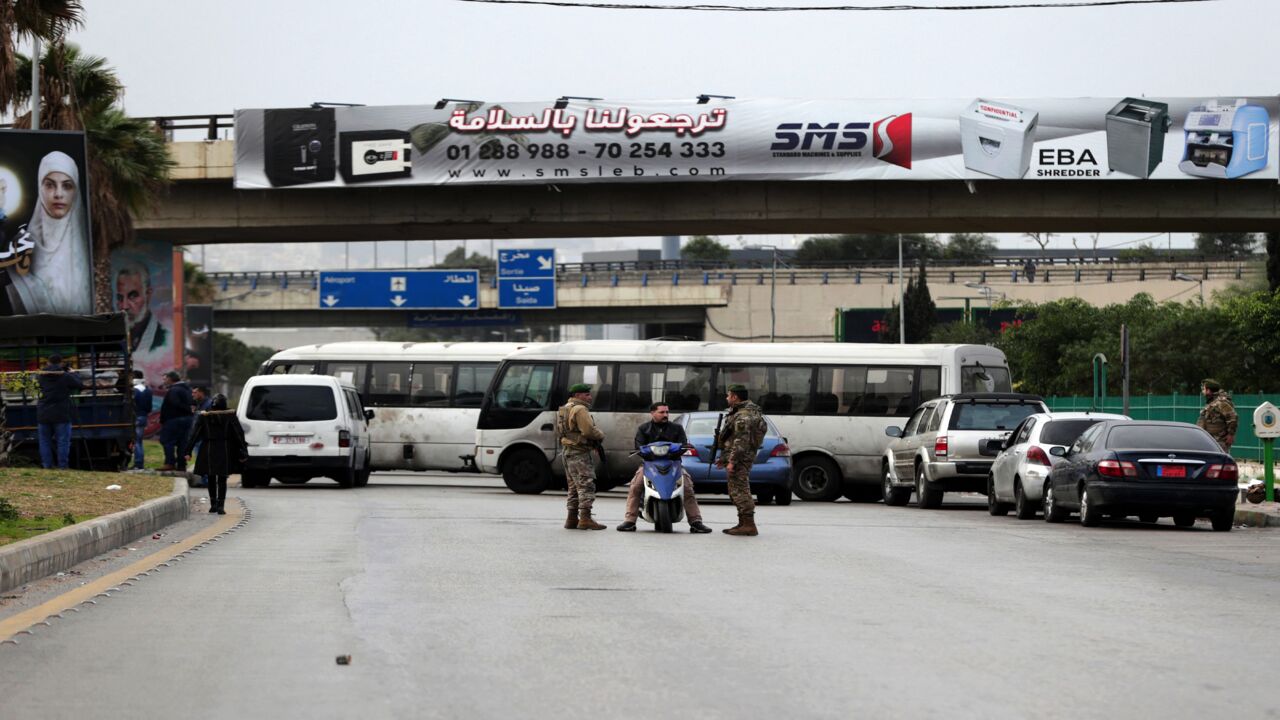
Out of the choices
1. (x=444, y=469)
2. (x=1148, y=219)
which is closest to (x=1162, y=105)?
(x=1148, y=219)

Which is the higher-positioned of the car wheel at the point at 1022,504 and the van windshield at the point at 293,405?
the van windshield at the point at 293,405

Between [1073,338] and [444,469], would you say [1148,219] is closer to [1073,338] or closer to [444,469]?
[444,469]

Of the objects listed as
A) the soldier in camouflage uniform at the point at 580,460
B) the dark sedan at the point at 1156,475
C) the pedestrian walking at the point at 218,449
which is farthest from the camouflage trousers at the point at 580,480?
the dark sedan at the point at 1156,475

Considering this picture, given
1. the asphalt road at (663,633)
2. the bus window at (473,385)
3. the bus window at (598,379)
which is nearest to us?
the asphalt road at (663,633)

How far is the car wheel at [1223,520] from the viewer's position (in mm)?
21031

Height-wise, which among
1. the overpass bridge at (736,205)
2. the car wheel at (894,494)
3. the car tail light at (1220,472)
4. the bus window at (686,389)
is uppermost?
the overpass bridge at (736,205)

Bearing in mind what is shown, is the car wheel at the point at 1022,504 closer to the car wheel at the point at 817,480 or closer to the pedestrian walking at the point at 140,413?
the car wheel at the point at 817,480

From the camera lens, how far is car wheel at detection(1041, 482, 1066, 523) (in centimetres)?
2250

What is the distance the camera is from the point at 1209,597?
12.2 m

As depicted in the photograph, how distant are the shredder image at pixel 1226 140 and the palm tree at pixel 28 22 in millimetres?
24557

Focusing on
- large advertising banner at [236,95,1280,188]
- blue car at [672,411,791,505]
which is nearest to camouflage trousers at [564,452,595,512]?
blue car at [672,411,791,505]

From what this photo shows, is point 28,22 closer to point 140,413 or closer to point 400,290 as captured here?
point 140,413

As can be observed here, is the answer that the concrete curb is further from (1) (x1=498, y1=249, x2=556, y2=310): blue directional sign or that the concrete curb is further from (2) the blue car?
(1) (x1=498, y1=249, x2=556, y2=310): blue directional sign

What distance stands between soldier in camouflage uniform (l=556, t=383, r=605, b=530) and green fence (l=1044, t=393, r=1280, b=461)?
63.7ft
